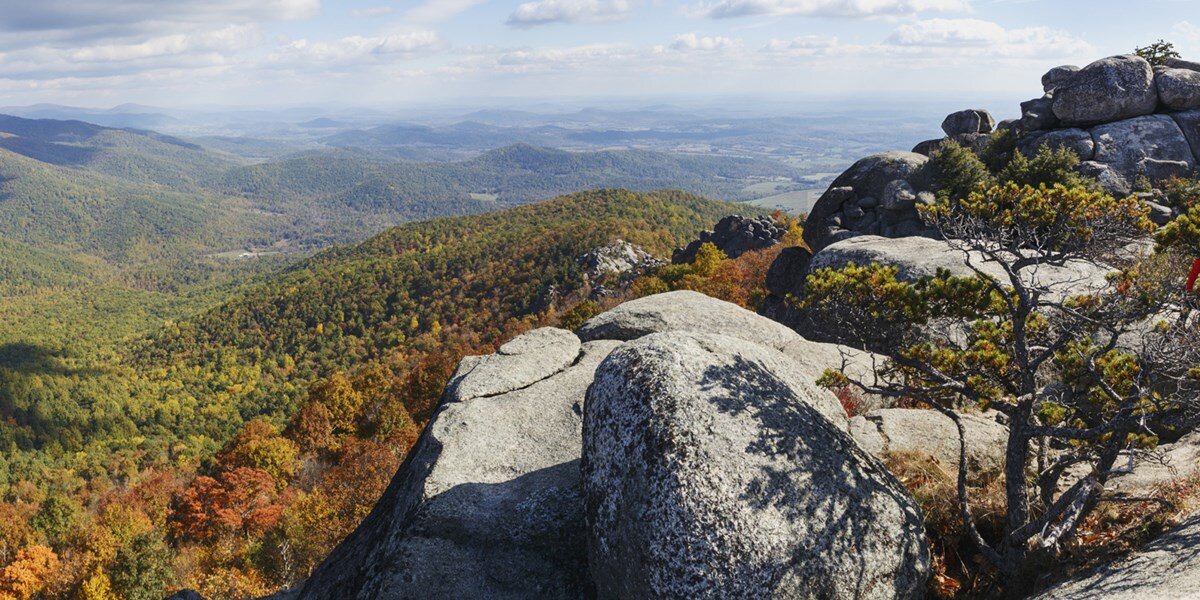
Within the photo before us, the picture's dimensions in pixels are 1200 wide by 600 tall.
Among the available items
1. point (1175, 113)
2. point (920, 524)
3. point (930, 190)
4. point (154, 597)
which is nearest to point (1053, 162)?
point (930, 190)

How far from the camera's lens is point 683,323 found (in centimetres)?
1889

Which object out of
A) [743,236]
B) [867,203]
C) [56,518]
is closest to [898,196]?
[867,203]

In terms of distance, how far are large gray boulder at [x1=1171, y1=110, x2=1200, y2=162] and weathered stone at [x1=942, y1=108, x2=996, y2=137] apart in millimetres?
9865

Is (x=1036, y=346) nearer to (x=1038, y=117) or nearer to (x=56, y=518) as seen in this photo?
(x=1038, y=117)

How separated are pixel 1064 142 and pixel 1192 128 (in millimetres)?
6325

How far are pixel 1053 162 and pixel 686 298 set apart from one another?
816 inches

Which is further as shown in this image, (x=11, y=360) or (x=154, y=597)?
(x=11, y=360)

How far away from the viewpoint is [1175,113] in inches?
1186

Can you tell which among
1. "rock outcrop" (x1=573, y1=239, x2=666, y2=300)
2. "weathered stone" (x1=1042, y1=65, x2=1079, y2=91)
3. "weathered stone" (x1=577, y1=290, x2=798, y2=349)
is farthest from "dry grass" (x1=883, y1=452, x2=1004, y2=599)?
"rock outcrop" (x1=573, y1=239, x2=666, y2=300)

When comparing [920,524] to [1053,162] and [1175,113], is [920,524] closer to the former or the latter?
[1053,162]

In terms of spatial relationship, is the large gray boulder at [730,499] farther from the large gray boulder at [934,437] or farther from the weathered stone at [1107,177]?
the weathered stone at [1107,177]

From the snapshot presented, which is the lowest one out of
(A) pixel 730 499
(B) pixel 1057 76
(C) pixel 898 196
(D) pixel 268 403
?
(D) pixel 268 403

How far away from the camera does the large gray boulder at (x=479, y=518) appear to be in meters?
9.55

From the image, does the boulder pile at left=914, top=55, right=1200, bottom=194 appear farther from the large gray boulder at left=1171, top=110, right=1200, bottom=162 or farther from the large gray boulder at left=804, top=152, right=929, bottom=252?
the large gray boulder at left=804, top=152, right=929, bottom=252
